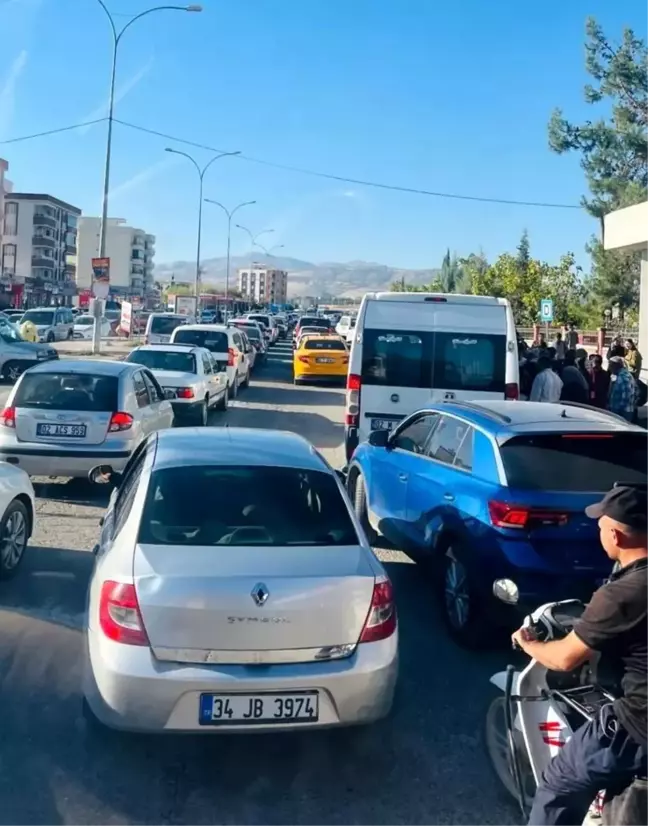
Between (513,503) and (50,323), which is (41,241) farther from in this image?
(513,503)

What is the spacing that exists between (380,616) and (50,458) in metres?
6.38

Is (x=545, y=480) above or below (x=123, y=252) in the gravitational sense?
below

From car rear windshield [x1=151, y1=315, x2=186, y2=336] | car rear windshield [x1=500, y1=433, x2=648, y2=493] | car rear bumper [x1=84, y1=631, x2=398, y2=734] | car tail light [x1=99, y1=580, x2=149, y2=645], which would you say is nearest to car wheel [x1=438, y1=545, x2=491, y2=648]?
car rear windshield [x1=500, y1=433, x2=648, y2=493]

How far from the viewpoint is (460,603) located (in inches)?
245

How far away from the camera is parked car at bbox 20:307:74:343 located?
1758 inches

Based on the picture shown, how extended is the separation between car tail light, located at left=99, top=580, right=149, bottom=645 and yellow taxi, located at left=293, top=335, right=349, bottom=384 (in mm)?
22962

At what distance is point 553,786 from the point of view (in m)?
3.20

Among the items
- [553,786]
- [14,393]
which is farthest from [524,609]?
[14,393]

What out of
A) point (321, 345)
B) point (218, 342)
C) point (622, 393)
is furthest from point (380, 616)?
point (321, 345)

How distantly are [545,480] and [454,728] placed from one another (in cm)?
175

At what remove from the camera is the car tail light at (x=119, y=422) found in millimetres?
10203

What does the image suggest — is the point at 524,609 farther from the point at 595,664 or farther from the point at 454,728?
the point at 595,664

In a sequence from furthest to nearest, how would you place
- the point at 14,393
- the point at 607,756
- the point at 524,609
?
the point at 14,393
the point at 524,609
the point at 607,756

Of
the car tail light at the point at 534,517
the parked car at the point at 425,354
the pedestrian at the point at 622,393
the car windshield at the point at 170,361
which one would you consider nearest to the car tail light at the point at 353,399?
the parked car at the point at 425,354
